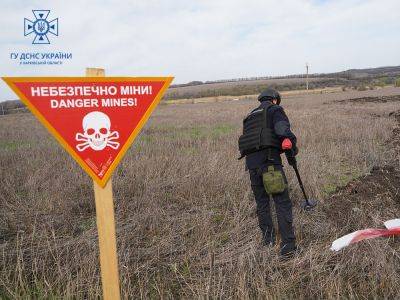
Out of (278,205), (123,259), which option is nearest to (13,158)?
(123,259)

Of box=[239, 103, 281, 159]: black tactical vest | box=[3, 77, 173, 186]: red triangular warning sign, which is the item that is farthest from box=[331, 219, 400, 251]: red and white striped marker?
box=[3, 77, 173, 186]: red triangular warning sign

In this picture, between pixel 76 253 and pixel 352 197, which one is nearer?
pixel 76 253

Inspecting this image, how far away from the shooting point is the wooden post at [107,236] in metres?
2.65

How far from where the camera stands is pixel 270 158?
4258mm

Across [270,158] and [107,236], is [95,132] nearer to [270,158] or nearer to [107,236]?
[107,236]

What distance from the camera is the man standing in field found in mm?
4137

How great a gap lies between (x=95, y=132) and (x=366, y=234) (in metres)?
3.09

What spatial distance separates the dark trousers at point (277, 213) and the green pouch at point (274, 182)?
116mm

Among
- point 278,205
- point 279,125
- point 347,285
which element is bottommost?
point 347,285

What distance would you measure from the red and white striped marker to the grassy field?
0.10 m

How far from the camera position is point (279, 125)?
13.6ft

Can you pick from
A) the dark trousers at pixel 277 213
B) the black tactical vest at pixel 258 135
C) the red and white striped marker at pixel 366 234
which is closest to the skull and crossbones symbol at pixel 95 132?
the black tactical vest at pixel 258 135

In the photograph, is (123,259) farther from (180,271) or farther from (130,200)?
(130,200)

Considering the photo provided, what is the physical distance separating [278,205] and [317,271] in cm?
88
